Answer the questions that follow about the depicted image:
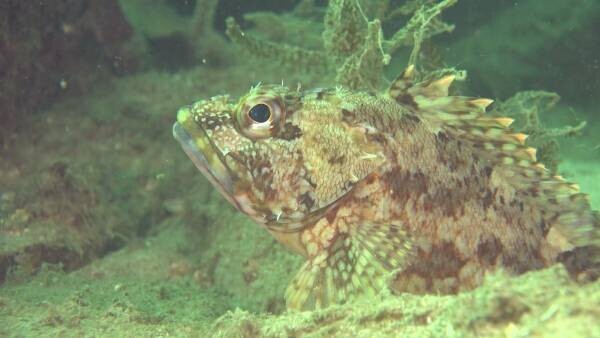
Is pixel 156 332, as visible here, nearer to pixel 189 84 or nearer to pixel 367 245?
pixel 367 245

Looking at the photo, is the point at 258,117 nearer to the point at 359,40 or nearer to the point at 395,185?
the point at 395,185

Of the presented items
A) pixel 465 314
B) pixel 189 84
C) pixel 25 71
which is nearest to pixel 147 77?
pixel 189 84

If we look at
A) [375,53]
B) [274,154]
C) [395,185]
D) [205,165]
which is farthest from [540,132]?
[205,165]

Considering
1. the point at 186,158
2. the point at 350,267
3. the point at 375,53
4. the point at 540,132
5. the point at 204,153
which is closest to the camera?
the point at 350,267

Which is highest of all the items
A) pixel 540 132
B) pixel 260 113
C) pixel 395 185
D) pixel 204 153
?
pixel 540 132

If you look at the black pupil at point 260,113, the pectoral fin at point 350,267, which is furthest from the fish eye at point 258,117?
the pectoral fin at point 350,267

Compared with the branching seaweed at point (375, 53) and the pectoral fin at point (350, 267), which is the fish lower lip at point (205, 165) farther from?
the branching seaweed at point (375, 53)
